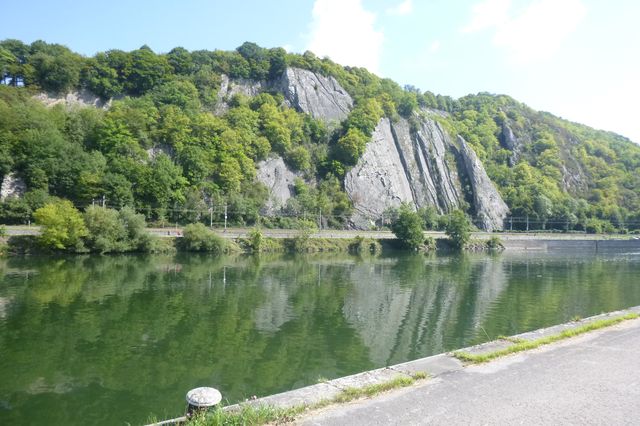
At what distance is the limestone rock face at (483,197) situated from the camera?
108 metres

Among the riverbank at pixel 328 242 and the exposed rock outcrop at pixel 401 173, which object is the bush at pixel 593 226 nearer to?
the riverbank at pixel 328 242

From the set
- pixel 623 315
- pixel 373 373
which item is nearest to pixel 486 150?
pixel 623 315

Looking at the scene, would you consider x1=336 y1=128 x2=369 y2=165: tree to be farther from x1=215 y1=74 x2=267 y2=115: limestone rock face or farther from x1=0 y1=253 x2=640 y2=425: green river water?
x1=0 y1=253 x2=640 y2=425: green river water

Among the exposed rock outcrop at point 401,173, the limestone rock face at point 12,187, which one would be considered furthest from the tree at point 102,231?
the exposed rock outcrop at point 401,173

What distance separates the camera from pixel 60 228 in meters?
Answer: 44.3

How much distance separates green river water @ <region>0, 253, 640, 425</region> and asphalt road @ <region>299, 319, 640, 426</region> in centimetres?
617

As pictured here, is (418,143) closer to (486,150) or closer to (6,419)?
(486,150)

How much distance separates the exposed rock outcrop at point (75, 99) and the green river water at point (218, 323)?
5295 cm

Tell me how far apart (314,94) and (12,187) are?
67.2 metres

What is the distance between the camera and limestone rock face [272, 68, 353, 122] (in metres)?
104

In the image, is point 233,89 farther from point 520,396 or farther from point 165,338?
point 520,396

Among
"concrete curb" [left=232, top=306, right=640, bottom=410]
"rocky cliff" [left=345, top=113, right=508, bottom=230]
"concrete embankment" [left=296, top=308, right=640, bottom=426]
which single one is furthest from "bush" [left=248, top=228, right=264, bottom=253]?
"concrete embankment" [left=296, top=308, right=640, bottom=426]

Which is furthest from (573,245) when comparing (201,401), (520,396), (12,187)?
(201,401)

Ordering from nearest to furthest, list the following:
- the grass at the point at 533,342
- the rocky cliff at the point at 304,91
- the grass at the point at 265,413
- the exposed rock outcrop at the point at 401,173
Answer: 1. the grass at the point at 265,413
2. the grass at the point at 533,342
3. the exposed rock outcrop at the point at 401,173
4. the rocky cliff at the point at 304,91
